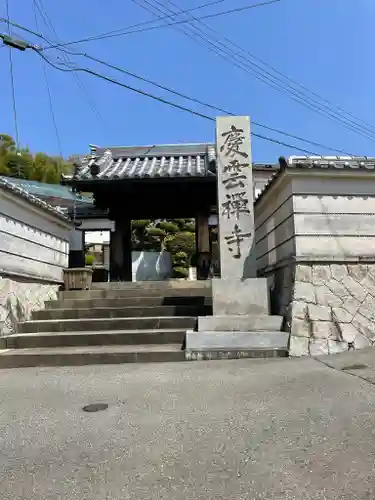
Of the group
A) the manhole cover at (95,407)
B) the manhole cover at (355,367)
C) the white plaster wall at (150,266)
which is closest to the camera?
the manhole cover at (95,407)

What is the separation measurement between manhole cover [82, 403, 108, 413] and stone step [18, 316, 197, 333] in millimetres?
3750

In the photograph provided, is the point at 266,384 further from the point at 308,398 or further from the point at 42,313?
the point at 42,313

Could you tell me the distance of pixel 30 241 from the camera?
30.7 feet

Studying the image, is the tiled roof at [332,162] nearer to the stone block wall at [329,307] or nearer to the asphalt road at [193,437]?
the stone block wall at [329,307]

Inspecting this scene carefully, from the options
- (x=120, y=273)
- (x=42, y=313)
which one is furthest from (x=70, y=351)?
(x=120, y=273)

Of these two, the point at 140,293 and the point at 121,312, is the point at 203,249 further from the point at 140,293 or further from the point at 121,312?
the point at 121,312

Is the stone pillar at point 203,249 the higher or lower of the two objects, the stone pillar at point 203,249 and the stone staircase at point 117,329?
the higher

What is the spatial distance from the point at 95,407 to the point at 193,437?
1.31 meters

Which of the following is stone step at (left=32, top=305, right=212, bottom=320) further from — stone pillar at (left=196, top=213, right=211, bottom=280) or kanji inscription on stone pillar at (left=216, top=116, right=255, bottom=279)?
stone pillar at (left=196, top=213, right=211, bottom=280)

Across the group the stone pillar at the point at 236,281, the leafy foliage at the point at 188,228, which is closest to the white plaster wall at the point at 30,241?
the stone pillar at the point at 236,281

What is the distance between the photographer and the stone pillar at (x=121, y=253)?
12791 millimetres

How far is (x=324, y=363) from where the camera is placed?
5.85 metres

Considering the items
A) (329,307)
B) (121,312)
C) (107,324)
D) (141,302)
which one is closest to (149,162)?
(141,302)

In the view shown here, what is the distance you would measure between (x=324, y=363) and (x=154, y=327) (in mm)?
3294
